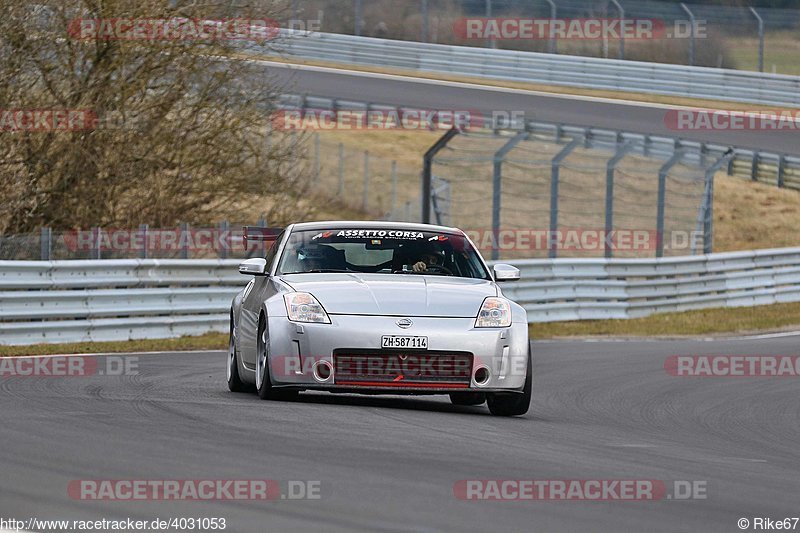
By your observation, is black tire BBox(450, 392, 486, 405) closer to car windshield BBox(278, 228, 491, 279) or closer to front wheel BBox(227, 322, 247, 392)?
car windshield BBox(278, 228, 491, 279)

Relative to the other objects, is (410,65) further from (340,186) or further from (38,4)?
(38,4)

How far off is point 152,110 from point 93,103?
915 mm

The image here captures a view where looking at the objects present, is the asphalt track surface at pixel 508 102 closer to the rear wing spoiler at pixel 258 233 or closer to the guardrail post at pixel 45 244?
the guardrail post at pixel 45 244

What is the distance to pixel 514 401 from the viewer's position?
10.1 metres

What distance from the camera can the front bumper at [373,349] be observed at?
9.62 m

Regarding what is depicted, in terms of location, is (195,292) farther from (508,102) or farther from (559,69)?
(559,69)

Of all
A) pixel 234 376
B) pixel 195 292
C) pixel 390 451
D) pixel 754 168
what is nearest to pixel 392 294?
pixel 234 376

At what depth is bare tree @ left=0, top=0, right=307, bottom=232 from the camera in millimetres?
20203

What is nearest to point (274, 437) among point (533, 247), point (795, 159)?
point (533, 247)

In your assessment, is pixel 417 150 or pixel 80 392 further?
pixel 417 150

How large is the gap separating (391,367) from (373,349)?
17cm

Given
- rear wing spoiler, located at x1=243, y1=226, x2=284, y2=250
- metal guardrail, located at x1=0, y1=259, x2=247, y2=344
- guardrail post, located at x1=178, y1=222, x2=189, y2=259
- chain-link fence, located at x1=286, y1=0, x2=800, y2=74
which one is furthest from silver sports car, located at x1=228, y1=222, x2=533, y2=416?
chain-link fence, located at x1=286, y1=0, x2=800, y2=74

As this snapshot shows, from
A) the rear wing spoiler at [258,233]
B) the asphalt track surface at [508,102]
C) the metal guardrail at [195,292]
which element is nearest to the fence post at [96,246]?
the metal guardrail at [195,292]

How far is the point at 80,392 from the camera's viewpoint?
1068 centimetres
